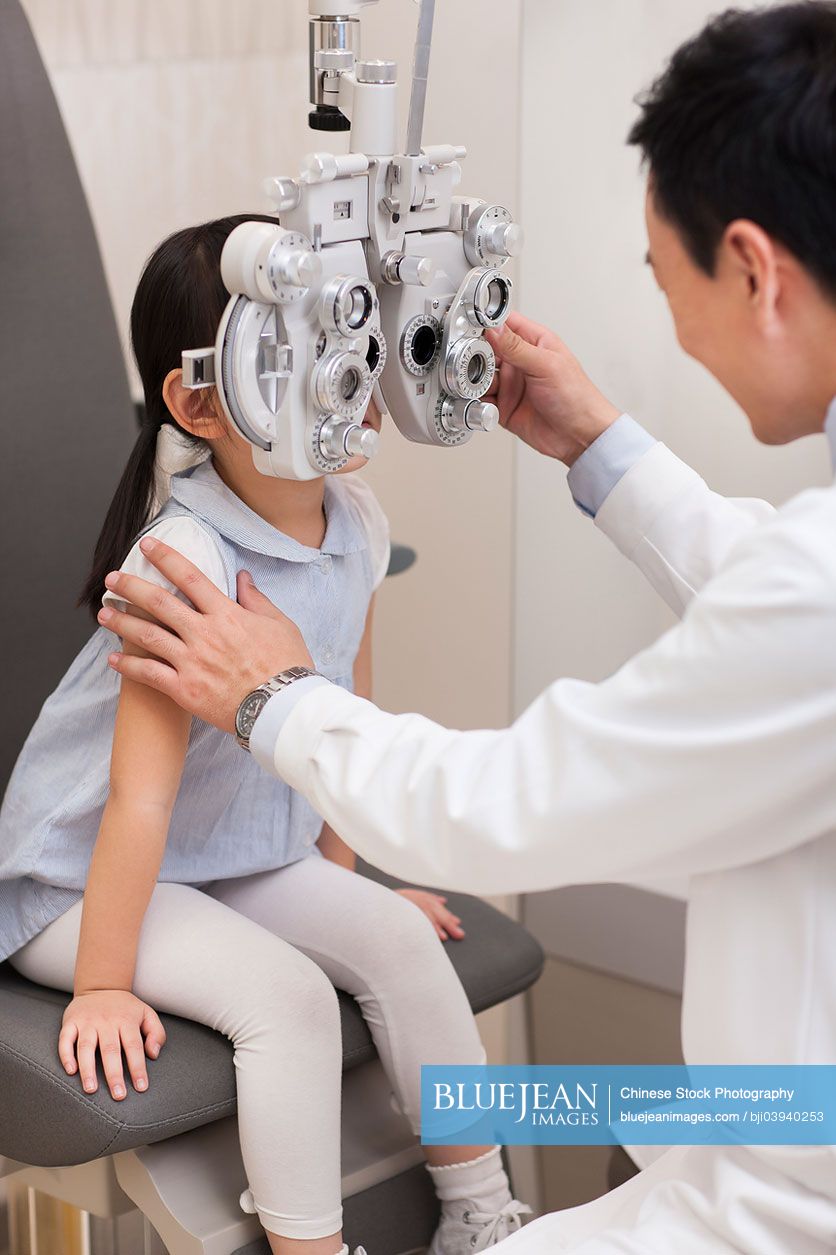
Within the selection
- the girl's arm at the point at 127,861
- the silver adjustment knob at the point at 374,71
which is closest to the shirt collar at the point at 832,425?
the silver adjustment knob at the point at 374,71

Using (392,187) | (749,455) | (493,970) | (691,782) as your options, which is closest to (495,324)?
(392,187)

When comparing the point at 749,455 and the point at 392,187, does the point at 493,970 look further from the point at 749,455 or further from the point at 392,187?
the point at 749,455

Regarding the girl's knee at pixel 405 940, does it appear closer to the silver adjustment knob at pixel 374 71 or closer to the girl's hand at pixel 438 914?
the girl's hand at pixel 438 914

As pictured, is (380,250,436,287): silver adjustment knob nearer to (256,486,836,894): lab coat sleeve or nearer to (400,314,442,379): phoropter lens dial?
(400,314,442,379): phoropter lens dial

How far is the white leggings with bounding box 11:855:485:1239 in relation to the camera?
1.07 m

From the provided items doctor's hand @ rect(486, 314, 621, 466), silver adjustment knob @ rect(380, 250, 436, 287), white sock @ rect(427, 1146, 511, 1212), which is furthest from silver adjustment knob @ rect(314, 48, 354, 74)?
white sock @ rect(427, 1146, 511, 1212)

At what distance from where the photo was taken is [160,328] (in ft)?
3.74

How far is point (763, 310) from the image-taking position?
81 centimetres

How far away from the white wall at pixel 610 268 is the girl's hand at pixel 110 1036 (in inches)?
44.2

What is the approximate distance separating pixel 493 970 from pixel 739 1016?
1.52ft

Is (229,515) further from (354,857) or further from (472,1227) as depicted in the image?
(472,1227)

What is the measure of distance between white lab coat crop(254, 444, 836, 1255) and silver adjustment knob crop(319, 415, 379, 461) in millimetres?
169

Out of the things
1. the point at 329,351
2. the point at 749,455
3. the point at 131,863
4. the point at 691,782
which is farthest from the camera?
the point at 749,455

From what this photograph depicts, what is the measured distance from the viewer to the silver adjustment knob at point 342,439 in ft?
3.22
